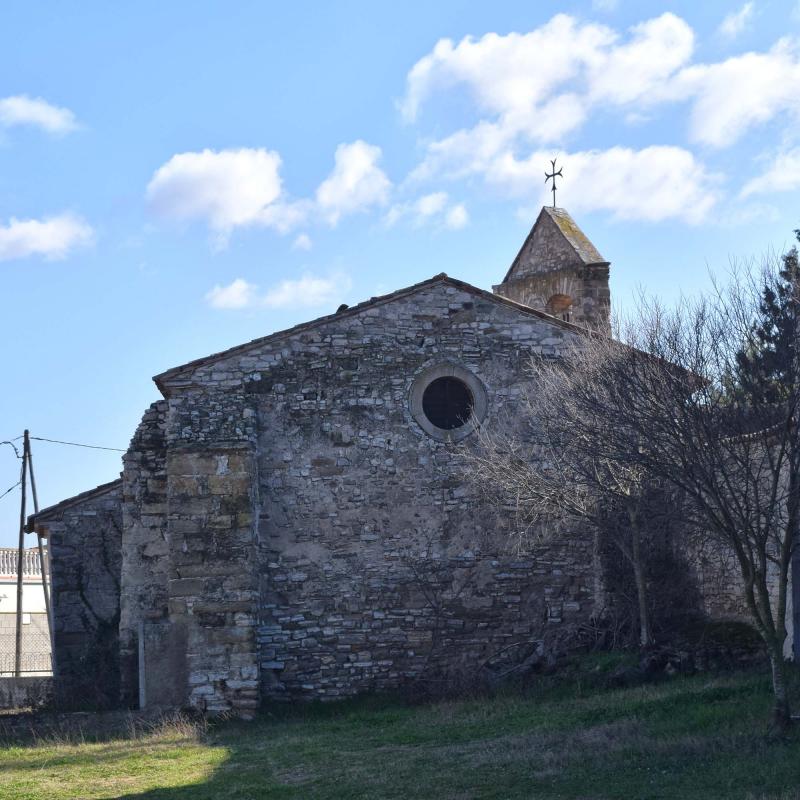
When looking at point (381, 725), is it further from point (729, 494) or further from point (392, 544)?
point (729, 494)

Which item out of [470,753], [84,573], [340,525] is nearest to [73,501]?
[84,573]

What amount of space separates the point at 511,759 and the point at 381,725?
3.58 m

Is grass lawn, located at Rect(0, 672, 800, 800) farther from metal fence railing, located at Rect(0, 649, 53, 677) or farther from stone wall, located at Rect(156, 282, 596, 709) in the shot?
metal fence railing, located at Rect(0, 649, 53, 677)

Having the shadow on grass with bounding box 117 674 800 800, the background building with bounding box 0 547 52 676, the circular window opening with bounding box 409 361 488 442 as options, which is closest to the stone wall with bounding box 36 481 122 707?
the shadow on grass with bounding box 117 674 800 800

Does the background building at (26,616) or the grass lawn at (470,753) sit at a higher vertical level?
the background building at (26,616)

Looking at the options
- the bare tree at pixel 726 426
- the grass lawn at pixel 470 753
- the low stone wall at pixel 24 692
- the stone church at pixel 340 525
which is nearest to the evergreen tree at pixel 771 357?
the bare tree at pixel 726 426

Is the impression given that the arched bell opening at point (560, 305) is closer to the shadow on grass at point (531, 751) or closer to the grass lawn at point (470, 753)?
the grass lawn at point (470, 753)

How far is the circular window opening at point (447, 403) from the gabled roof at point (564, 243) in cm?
654

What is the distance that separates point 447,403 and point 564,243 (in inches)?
288

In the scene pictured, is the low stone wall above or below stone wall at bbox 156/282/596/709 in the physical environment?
below

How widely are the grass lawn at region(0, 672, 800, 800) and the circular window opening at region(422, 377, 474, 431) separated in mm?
4101

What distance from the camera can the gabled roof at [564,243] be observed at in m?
22.6

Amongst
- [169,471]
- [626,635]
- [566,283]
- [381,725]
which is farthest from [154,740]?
[566,283]

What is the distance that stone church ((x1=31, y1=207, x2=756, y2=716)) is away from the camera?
1556 cm
